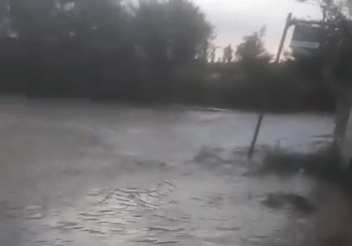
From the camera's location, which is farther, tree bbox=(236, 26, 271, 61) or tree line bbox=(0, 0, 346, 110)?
tree bbox=(236, 26, 271, 61)

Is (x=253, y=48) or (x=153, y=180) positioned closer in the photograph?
(x=153, y=180)

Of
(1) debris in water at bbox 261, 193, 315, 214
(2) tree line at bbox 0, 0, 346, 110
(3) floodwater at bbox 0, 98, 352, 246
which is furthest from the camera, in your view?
(1) debris in water at bbox 261, 193, 315, 214

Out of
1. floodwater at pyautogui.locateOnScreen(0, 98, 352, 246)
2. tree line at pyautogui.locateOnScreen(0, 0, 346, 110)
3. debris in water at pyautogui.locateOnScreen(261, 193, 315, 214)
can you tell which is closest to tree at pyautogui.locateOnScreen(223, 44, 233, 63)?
tree line at pyautogui.locateOnScreen(0, 0, 346, 110)

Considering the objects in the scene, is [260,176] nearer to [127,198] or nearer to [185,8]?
[127,198]

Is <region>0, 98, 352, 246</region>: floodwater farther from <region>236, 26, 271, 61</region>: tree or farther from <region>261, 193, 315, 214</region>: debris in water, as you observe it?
<region>236, 26, 271, 61</region>: tree

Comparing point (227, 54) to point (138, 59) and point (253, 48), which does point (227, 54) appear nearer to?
point (253, 48)

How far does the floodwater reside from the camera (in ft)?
6.98

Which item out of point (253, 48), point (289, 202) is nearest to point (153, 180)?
point (289, 202)

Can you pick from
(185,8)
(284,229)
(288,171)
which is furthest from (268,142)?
(185,8)


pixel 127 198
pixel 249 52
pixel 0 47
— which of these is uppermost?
pixel 249 52

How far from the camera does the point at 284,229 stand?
91.5 inches

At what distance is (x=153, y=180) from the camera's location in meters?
2.45

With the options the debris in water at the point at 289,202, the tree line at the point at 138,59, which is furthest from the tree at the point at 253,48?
the debris in water at the point at 289,202

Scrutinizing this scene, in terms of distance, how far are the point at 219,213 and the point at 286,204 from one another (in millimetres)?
385
